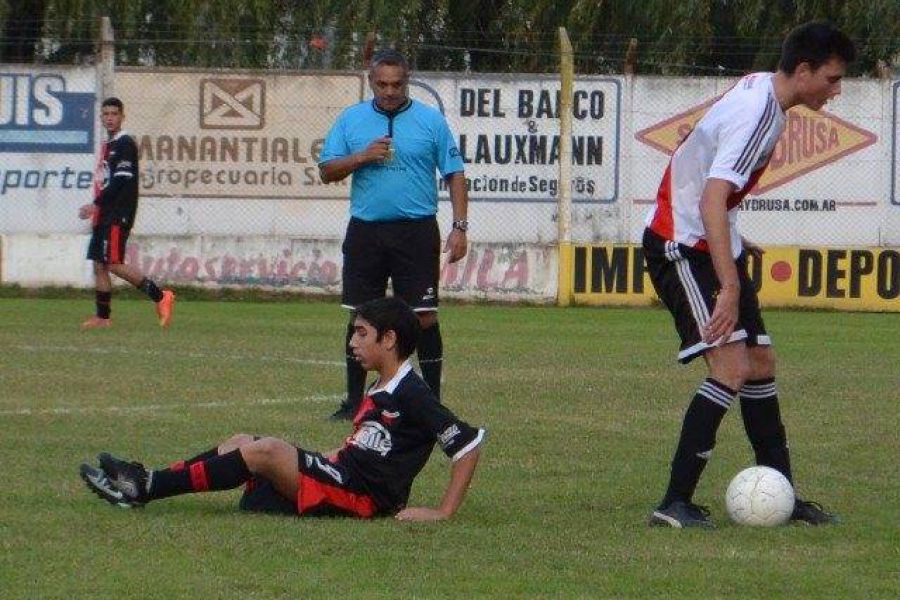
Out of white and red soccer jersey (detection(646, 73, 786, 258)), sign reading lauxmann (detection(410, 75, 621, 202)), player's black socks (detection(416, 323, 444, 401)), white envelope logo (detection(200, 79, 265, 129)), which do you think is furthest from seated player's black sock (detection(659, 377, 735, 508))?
white envelope logo (detection(200, 79, 265, 129))

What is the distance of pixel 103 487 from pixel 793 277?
15.0m

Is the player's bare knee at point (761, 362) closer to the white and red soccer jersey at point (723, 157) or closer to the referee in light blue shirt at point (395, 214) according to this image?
the white and red soccer jersey at point (723, 157)

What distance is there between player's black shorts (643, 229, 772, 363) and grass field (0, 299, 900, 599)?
673 millimetres

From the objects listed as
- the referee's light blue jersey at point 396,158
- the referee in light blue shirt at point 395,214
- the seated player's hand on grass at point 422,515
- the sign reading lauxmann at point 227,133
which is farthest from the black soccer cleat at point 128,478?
the sign reading lauxmann at point 227,133

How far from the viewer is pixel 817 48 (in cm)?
641

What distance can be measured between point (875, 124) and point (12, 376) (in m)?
13.1

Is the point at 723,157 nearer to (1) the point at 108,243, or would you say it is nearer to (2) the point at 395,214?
(2) the point at 395,214

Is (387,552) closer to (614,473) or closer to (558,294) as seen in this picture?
(614,473)

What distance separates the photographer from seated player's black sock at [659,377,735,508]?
6465mm

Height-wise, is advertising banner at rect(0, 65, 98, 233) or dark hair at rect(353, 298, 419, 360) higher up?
advertising banner at rect(0, 65, 98, 233)

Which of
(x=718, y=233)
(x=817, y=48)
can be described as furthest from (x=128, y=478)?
(x=817, y=48)

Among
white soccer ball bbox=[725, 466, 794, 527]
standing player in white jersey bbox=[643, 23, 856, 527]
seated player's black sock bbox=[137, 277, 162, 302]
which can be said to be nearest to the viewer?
standing player in white jersey bbox=[643, 23, 856, 527]

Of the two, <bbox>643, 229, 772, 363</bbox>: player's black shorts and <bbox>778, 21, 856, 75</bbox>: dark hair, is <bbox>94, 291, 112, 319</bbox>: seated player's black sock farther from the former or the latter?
<bbox>778, 21, 856, 75</bbox>: dark hair

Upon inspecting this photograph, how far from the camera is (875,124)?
70.9ft
